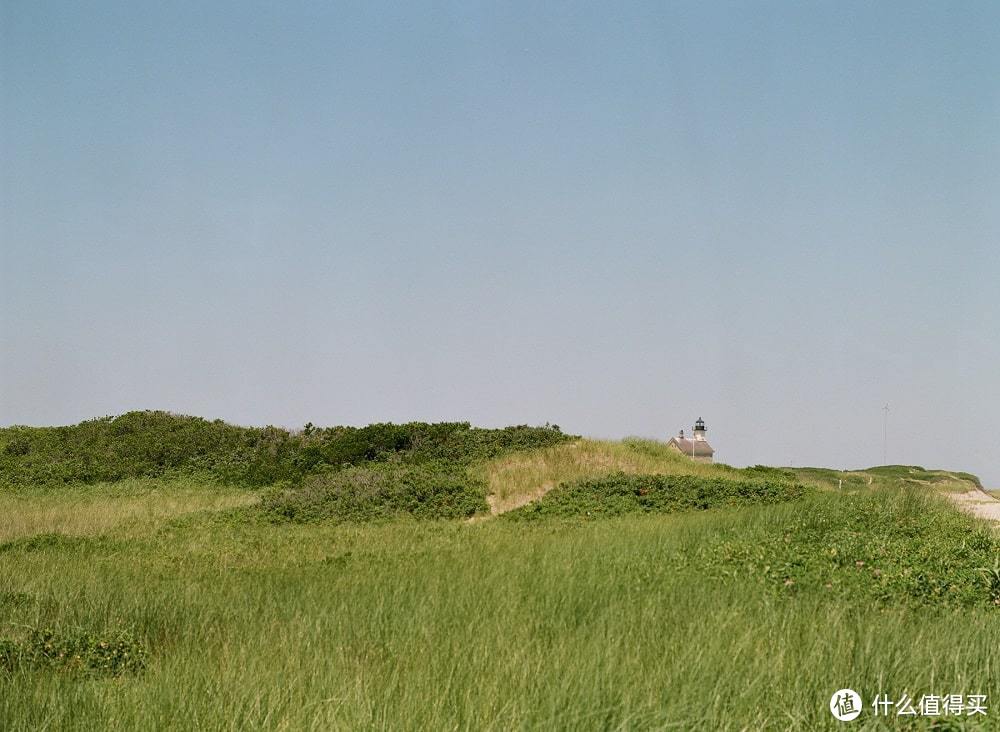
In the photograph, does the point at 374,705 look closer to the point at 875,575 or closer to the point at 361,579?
the point at 361,579

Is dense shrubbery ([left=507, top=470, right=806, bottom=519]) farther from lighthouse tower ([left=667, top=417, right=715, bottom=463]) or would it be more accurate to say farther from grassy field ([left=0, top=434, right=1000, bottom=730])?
lighthouse tower ([left=667, top=417, right=715, bottom=463])

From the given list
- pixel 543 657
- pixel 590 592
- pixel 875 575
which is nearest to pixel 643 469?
pixel 875 575

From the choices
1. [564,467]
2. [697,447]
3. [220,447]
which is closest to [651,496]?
[564,467]

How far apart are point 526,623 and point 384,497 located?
16668mm

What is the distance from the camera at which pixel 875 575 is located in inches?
450

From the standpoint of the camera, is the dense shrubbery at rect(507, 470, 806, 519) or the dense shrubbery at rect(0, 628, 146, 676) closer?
the dense shrubbery at rect(0, 628, 146, 676)

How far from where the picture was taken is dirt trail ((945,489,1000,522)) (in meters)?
18.6

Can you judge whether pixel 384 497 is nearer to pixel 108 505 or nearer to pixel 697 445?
pixel 108 505

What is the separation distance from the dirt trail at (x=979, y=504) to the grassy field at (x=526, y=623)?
4.05 feet

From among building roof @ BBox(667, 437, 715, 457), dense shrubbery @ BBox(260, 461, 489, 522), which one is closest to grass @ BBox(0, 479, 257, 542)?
dense shrubbery @ BBox(260, 461, 489, 522)

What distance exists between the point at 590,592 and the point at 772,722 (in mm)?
4303

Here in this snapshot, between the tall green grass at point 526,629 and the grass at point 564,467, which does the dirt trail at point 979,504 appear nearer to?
the tall green grass at point 526,629

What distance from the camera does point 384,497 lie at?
→ 24.8 m

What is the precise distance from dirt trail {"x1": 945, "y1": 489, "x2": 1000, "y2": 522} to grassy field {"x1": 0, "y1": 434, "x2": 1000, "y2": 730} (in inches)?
48.6
